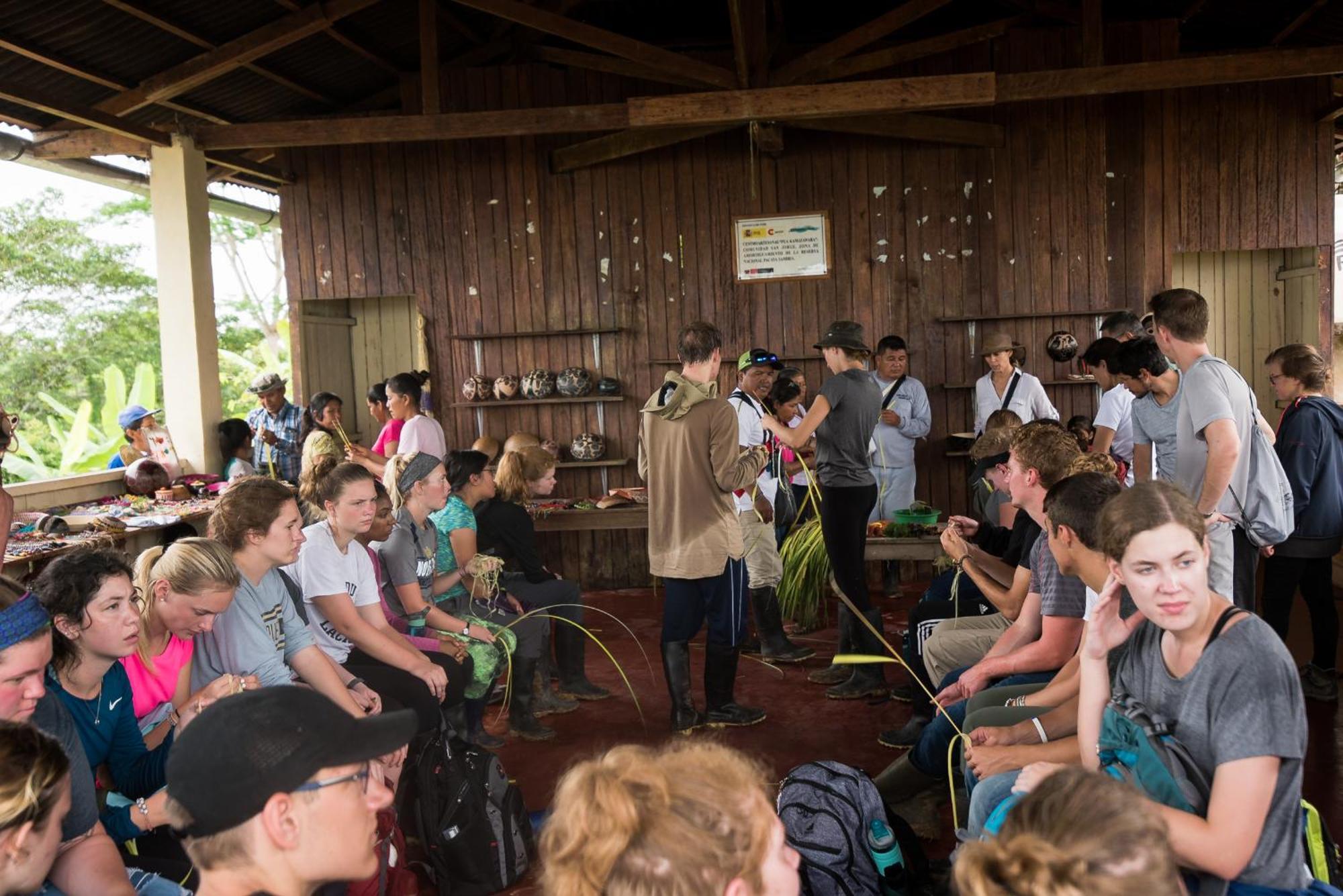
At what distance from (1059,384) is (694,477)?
427 cm

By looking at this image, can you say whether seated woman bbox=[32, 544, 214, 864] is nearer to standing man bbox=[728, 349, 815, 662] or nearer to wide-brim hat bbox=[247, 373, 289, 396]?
standing man bbox=[728, 349, 815, 662]

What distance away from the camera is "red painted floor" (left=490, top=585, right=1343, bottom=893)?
3.87 metres

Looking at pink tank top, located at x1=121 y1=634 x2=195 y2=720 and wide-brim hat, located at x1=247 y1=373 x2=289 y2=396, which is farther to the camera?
wide-brim hat, located at x1=247 y1=373 x2=289 y2=396

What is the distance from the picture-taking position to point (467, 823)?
10.2 feet

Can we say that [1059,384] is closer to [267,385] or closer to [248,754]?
[267,385]

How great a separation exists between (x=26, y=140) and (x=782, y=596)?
5580 mm

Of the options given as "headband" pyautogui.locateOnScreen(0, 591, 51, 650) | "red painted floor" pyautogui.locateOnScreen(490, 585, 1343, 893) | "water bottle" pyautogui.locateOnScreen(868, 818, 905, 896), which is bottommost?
"red painted floor" pyautogui.locateOnScreen(490, 585, 1343, 893)

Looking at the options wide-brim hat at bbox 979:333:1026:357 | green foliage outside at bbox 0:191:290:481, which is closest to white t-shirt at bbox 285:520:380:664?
wide-brim hat at bbox 979:333:1026:357

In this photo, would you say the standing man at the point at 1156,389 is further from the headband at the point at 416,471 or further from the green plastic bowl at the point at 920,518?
the headband at the point at 416,471

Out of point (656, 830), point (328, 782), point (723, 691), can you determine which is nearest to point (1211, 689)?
point (656, 830)

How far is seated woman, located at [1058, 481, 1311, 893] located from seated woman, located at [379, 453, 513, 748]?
2.65 metres

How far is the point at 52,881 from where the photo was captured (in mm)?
2006

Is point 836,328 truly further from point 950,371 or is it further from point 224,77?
point 224,77

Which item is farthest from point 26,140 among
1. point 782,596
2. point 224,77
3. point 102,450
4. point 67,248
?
point 67,248
